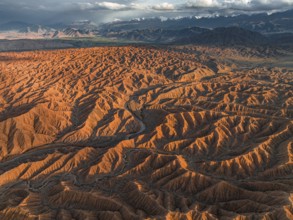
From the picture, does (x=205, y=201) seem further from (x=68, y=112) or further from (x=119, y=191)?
(x=68, y=112)

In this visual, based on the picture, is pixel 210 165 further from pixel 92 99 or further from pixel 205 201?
pixel 92 99

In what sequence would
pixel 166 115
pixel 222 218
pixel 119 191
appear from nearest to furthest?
pixel 222 218 < pixel 119 191 < pixel 166 115

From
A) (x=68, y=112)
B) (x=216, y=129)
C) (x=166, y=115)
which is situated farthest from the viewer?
(x=68, y=112)

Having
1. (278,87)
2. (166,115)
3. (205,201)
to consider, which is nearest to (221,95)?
(278,87)

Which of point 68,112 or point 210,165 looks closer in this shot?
point 210,165

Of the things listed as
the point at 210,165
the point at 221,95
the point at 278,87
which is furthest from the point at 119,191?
the point at 278,87

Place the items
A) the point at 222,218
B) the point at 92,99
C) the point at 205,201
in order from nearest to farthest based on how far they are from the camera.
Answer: the point at 222,218 < the point at 205,201 < the point at 92,99
